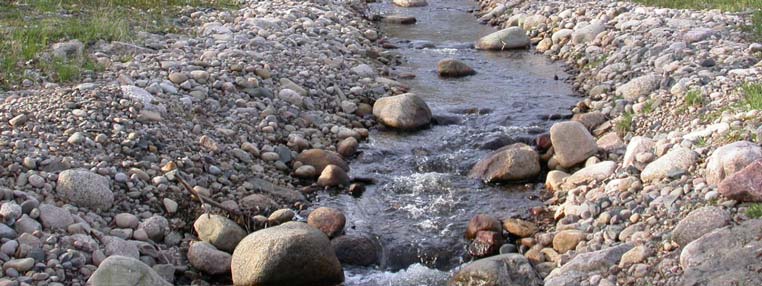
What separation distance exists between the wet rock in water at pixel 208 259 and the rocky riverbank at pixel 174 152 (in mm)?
10

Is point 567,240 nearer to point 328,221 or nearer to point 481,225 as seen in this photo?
point 481,225

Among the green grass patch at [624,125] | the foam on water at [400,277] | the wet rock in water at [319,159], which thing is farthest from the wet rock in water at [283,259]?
the green grass patch at [624,125]

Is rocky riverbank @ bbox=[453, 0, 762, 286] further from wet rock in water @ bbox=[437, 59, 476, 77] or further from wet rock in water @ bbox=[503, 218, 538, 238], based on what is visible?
wet rock in water @ bbox=[437, 59, 476, 77]

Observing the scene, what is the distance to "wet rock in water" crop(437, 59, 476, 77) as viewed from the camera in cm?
1334

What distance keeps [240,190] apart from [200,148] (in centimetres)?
67

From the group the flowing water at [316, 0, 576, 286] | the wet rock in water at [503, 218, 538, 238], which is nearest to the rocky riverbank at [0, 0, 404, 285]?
the flowing water at [316, 0, 576, 286]

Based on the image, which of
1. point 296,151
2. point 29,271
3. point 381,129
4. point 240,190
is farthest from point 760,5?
point 29,271

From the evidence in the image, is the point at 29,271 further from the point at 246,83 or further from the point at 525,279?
the point at 246,83

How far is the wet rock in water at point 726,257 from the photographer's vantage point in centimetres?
610

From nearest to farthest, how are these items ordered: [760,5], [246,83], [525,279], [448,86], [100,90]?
[525,279] → [100,90] → [246,83] → [448,86] → [760,5]

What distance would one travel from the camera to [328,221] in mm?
8273

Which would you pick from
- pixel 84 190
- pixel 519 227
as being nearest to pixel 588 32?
pixel 519 227

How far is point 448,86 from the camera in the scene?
12.8 metres

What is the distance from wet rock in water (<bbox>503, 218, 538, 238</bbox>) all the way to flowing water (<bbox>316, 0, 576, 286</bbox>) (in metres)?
0.30
